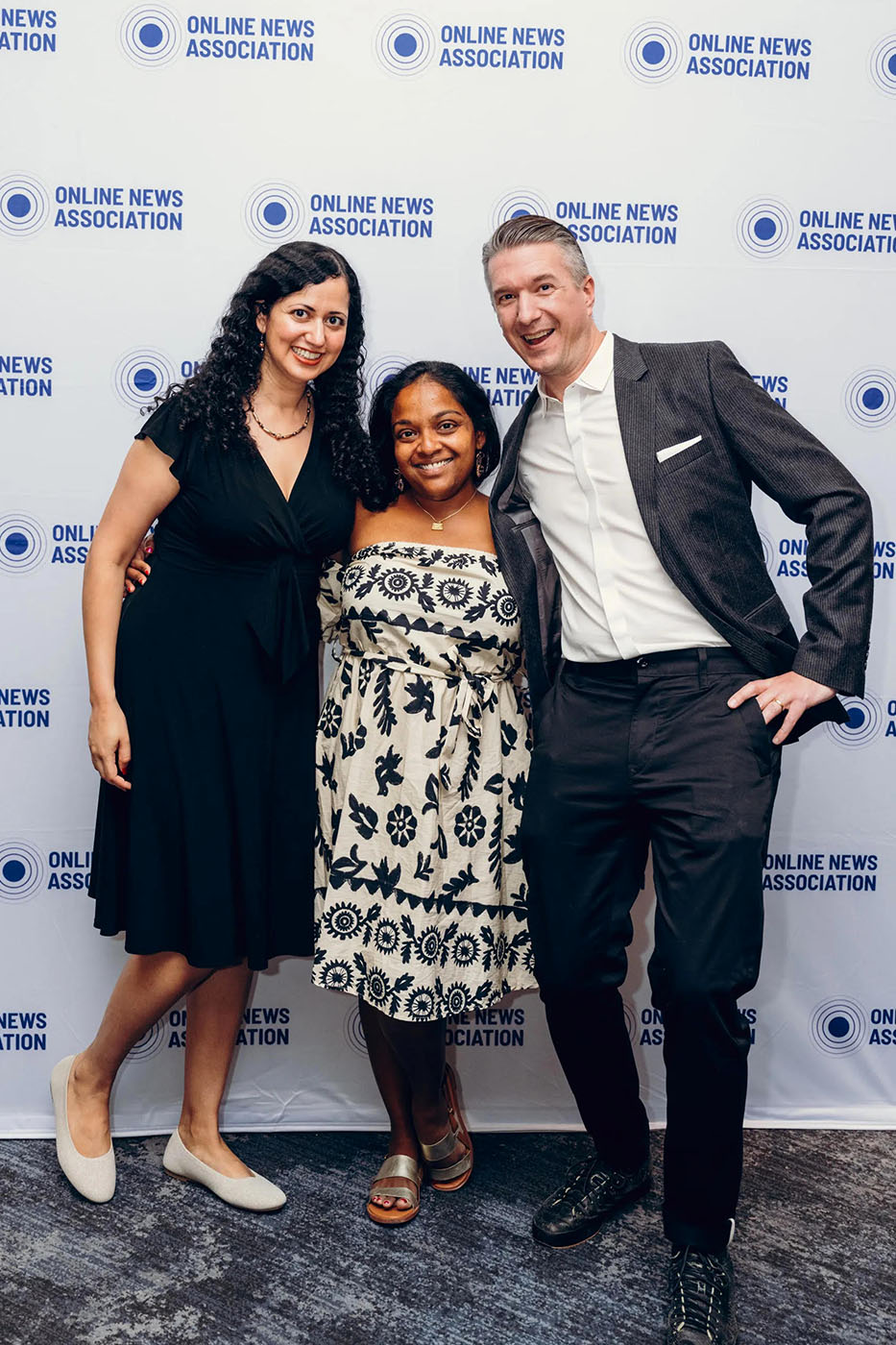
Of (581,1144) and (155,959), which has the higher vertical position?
(155,959)

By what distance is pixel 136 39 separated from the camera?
2352 mm

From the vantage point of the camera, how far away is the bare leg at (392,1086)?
2221 mm

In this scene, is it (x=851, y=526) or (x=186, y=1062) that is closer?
(x=851, y=526)

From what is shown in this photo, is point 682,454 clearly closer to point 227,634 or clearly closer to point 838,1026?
point 227,634

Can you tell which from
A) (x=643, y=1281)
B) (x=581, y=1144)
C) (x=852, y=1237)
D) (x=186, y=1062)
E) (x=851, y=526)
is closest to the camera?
(x=851, y=526)

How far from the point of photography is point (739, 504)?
6.45 ft

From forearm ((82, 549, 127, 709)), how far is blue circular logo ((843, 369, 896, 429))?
1.63 metres

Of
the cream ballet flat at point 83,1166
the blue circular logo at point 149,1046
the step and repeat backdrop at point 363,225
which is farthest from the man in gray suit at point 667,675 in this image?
the blue circular logo at point 149,1046

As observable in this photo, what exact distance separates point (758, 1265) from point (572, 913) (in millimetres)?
743

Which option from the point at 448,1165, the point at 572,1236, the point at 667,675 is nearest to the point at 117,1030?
the point at 448,1165

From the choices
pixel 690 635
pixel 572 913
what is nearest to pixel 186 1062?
pixel 572 913

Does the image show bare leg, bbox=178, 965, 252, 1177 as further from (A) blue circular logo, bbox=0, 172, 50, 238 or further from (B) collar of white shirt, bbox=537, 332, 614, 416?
(A) blue circular logo, bbox=0, 172, 50, 238

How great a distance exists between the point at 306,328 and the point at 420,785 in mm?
870

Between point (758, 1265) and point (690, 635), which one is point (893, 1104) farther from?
point (690, 635)
